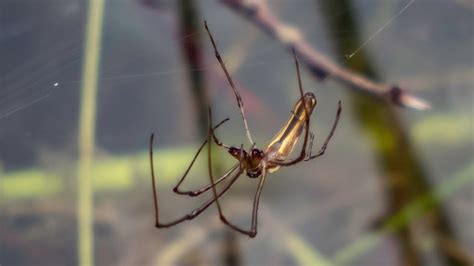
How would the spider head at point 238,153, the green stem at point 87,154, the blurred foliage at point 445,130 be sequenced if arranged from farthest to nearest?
the blurred foliage at point 445,130, the green stem at point 87,154, the spider head at point 238,153

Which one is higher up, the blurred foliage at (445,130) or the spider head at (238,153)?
the spider head at (238,153)

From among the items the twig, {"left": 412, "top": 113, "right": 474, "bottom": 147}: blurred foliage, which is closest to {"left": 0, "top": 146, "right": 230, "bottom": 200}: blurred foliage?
the twig

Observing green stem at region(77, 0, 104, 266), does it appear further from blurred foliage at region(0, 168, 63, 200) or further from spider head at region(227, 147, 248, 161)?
spider head at region(227, 147, 248, 161)

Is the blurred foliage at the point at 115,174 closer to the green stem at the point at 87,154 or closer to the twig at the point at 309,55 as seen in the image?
the green stem at the point at 87,154

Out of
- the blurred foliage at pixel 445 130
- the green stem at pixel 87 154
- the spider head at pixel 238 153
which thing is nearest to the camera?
the spider head at pixel 238 153

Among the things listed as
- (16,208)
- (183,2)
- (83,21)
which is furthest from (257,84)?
(16,208)

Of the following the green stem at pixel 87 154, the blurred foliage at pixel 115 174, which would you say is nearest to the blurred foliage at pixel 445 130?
the blurred foliage at pixel 115 174

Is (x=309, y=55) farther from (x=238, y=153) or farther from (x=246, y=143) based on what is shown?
(x=238, y=153)

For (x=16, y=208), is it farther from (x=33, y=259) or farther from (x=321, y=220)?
(x=321, y=220)
